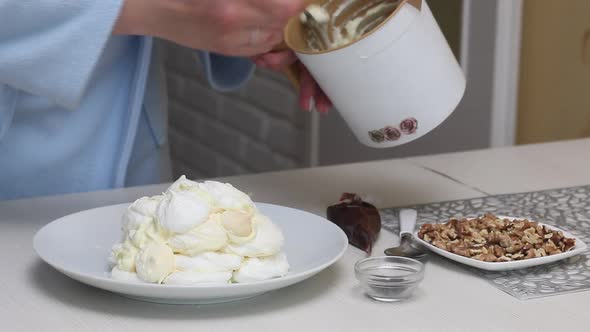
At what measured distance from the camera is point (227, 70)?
4.28 ft

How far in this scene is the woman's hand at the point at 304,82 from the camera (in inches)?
43.6

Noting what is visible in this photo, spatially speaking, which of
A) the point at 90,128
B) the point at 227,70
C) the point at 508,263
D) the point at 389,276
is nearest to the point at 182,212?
the point at 389,276

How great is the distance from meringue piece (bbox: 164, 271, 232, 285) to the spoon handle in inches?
10.0

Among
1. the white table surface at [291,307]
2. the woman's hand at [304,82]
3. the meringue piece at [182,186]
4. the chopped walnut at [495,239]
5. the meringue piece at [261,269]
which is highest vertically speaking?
the woman's hand at [304,82]

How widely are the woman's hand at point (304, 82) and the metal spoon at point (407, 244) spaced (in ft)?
0.60

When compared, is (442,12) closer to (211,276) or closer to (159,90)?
(159,90)

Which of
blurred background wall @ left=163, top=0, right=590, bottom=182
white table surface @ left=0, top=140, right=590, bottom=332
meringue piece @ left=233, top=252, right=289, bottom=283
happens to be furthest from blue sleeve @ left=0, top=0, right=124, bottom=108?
blurred background wall @ left=163, top=0, right=590, bottom=182

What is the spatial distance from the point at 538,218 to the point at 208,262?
17.1 inches

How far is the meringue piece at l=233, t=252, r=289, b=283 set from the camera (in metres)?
0.78

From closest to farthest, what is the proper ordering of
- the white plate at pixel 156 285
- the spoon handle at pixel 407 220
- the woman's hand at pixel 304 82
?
the white plate at pixel 156 285 → the spoon handle at pixel 407 220 → the woman's hand at pixel 304 82

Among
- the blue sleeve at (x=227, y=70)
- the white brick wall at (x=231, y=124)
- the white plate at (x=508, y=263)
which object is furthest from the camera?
the white brick wall at (x=231, y=124)

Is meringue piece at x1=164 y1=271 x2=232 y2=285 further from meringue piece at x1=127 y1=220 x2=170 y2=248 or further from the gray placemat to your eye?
the gray placemat

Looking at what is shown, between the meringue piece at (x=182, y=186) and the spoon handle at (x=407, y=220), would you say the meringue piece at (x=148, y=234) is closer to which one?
the meringue piece at (x=182, y=186)

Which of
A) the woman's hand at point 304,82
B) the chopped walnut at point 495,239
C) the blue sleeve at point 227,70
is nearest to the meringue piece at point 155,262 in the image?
the chopped walnut at point 495,239
